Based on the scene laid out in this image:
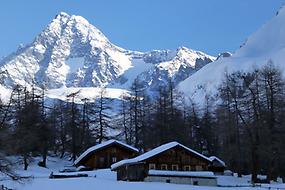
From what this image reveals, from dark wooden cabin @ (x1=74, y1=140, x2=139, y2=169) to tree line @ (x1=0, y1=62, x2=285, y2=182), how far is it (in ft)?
13.3

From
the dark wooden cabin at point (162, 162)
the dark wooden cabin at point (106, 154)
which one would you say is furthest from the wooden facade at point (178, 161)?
the dark wooden cabin at point (106, 154)

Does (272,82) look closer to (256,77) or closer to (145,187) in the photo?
(256,77)

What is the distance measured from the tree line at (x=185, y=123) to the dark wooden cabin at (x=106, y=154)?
160 inches

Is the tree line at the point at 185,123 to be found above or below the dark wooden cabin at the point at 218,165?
above

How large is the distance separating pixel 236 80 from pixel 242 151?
7999 millimetres

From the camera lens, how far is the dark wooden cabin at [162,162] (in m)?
50.1

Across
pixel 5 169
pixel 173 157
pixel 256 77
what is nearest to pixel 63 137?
pixel 173 157

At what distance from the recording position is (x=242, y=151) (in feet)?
192

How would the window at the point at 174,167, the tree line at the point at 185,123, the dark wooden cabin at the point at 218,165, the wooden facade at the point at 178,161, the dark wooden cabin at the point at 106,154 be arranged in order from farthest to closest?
the dark wooden cabin at the point at 218,165 → the dark wooden cabin at the point at 106,154 → the window at the point at 174,167 → the wooden facade at the point at 178,161 → the tree line at the point at 185,123

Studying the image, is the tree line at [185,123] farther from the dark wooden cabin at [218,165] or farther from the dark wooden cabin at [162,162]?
the dark wooden cabin at [162,162]

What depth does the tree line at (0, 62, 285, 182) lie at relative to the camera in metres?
53.9

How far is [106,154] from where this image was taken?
2719 inches

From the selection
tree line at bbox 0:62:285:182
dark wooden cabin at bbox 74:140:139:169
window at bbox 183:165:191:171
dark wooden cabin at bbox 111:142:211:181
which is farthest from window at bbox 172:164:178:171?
dark wooden cabin at bbox 74:140:139:169

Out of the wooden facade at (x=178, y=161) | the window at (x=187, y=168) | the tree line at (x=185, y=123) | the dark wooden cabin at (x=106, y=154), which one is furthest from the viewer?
the dark wooden cabin at (x=106, y=154)
